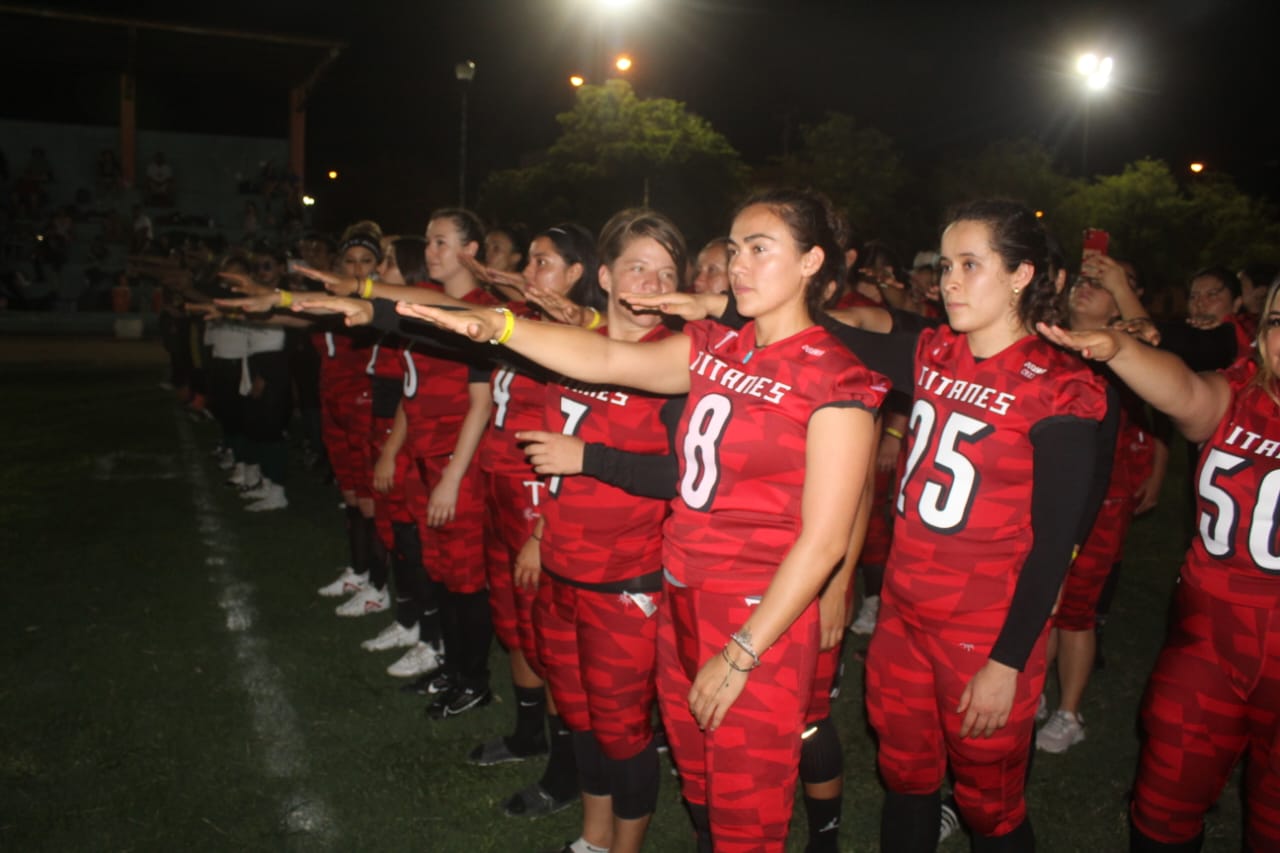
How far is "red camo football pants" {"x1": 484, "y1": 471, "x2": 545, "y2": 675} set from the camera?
4.00 m

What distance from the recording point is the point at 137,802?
13.2ft

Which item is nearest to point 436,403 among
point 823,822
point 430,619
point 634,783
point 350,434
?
point 430,619

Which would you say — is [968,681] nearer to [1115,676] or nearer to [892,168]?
[1115,676]

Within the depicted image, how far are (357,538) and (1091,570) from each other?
16.0ft

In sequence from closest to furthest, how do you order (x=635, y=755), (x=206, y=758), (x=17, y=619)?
(x=635, y=755) → (x=206, y=758) → (x=17, y=619)

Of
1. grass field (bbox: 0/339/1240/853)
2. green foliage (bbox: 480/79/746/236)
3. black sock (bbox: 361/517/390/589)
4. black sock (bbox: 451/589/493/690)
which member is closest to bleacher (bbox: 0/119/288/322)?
green foliage (bbox: 480/79/746/236)

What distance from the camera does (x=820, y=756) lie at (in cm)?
330

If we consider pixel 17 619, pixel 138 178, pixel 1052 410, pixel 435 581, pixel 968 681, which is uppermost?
pixel 138 178

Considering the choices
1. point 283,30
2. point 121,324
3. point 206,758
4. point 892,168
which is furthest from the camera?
point 892,168

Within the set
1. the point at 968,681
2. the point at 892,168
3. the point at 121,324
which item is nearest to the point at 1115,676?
the point at 968,681

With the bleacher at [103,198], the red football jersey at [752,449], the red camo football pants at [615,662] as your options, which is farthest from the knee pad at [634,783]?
the bleacher at [103,198]

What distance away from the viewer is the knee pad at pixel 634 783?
10.7 ft

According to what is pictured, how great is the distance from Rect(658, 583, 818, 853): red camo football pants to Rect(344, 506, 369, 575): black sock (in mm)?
4561

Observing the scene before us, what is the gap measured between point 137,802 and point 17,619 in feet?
9.23
